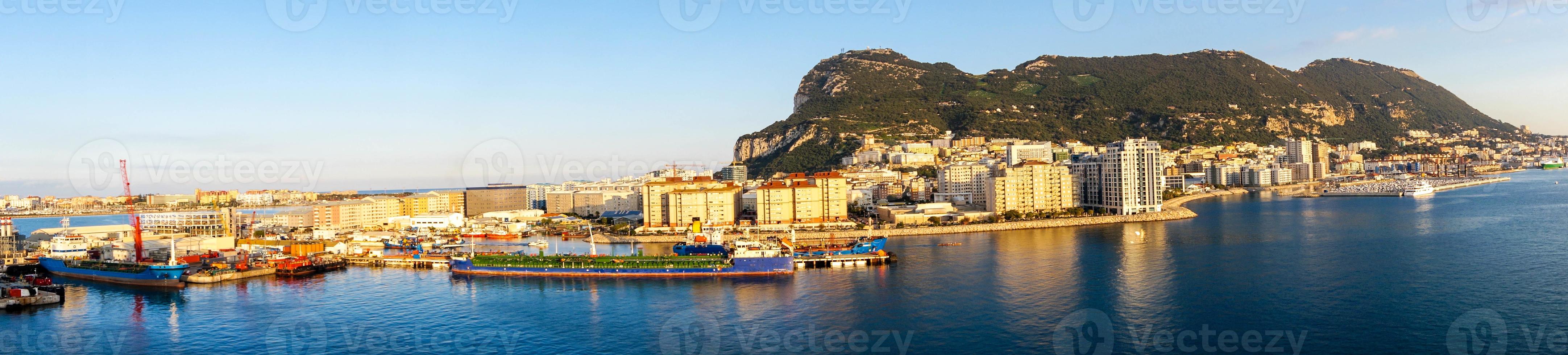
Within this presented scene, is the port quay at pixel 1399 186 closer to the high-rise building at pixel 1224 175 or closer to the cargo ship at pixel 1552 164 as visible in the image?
the high-rise building at pixel 1224 175

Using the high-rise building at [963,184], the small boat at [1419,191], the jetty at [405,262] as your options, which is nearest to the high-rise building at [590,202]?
the high-rise building at [963,184]

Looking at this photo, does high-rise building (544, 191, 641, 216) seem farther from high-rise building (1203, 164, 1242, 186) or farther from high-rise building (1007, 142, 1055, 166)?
high-rise building (1203, 164, 1242, 186)

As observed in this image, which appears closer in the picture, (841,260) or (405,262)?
(841,260)

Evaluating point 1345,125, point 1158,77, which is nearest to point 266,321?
point 1158,77

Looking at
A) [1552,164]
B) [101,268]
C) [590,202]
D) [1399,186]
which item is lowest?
[101,268]

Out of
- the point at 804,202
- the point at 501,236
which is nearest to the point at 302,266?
the point at 501,236

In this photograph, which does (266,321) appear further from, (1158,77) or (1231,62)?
(1231,62)

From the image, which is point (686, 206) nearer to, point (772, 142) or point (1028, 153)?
point (1028, 153)

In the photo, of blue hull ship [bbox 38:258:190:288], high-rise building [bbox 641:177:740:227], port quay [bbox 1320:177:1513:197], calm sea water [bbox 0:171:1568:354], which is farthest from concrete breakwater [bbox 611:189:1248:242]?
port quay [bbox 1320:177:1513:197]
